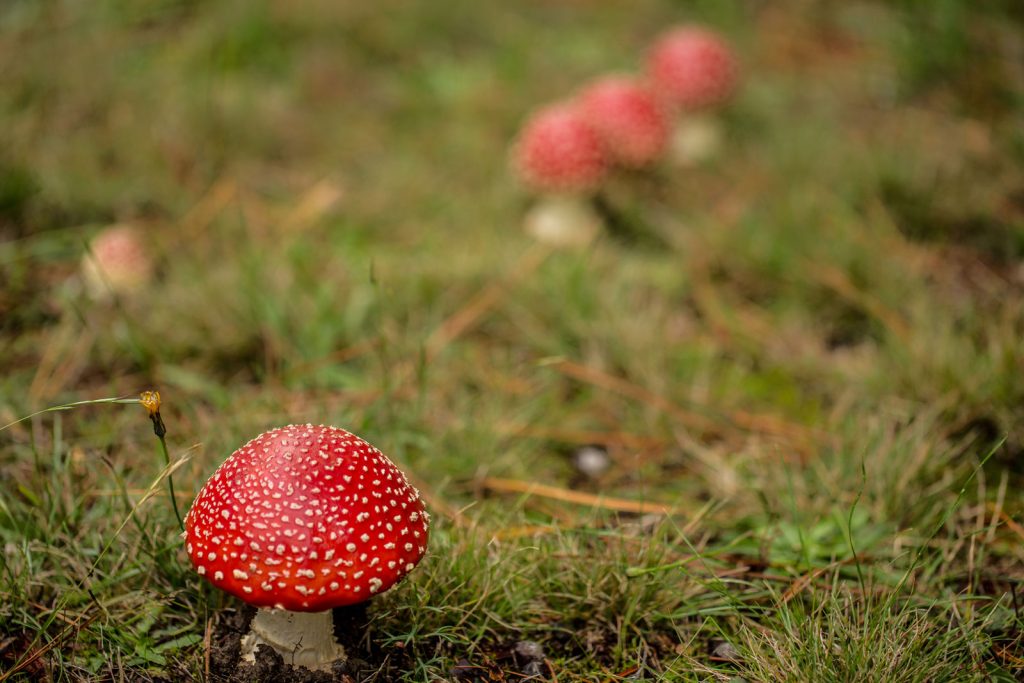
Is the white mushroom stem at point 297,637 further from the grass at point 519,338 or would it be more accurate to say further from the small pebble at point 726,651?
the small pebble at point 726,651

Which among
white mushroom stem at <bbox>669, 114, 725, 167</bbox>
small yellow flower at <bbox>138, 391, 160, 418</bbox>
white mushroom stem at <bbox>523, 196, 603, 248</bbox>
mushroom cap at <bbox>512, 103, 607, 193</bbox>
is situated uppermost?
small yellow flower at <bbox>138, 391, 160, 418</bbox>

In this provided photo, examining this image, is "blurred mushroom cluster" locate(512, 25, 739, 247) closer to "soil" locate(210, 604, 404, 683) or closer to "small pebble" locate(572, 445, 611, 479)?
"small pebble" locate(572, 445, 611, 479)

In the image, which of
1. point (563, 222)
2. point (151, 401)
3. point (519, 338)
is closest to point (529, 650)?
point (151, 401)

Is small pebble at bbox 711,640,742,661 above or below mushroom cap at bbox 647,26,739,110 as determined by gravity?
below

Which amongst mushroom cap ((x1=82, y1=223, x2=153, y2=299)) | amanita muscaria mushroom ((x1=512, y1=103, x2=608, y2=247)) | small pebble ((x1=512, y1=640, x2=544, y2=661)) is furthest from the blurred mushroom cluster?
small pebble ((x1=512, y1=640, x2=544, y2=661))

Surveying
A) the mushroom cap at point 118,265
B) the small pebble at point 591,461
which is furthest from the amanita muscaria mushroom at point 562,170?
the mushroom cap at point 118,265

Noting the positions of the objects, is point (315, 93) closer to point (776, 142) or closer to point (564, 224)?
point (564, 224)
